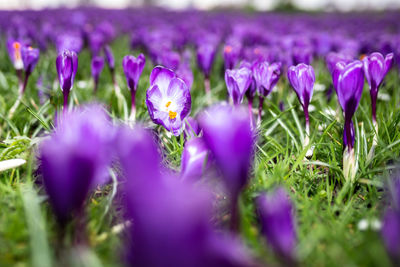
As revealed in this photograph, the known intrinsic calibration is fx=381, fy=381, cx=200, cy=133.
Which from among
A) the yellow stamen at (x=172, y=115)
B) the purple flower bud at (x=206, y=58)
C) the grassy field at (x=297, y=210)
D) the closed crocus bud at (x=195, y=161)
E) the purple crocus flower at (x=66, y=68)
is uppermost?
the purple crocus flower at (x=66, y=68)

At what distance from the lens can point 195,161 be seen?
1.29 meters

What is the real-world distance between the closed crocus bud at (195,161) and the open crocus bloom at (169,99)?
1.34ft

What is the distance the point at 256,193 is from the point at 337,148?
688mm

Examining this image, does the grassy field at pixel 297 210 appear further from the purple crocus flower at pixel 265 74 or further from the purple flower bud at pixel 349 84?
the purple crocus flower at pixel 265 74

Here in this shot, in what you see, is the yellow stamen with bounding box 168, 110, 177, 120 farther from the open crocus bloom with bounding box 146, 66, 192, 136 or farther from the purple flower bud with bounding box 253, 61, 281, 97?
the purple flower bud with bounding box 253, 61, 281, 97

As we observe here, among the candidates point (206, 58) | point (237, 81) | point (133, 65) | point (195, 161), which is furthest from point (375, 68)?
point (206, 58)

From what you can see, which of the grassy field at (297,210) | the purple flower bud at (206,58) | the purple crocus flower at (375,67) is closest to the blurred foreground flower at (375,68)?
the purple crocus flower at (375,67)

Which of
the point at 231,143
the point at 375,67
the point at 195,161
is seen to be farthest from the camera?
the point at 375,67

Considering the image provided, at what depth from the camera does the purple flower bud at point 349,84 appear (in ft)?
4.84

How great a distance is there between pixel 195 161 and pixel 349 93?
2.31 ft

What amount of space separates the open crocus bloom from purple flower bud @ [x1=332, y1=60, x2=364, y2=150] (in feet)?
2.10

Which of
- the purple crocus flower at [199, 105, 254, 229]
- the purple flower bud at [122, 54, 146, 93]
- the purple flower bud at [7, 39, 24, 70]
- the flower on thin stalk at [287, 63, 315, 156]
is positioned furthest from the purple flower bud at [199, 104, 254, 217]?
the purple flower bud at [7, 39, 24, 70]

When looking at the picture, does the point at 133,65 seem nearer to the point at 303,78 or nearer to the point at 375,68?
the point at 303,78

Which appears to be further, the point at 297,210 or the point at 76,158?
the point at 297,210
